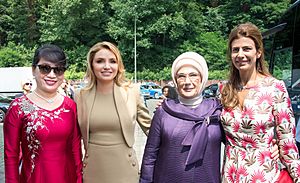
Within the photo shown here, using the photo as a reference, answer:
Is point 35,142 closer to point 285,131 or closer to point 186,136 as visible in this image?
point 186,136

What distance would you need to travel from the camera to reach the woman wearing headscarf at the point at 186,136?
2.78 metres

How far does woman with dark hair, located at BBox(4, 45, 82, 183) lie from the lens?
280 centimetres

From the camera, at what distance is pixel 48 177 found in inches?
113

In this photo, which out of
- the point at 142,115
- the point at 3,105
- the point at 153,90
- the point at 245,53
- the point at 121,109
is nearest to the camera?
the point at 245,53

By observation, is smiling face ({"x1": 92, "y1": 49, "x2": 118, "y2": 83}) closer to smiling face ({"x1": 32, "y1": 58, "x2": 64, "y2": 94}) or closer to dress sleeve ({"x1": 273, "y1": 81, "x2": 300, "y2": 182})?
smiling face ({"x1": 32, "y1": 58, "x2": 64, "y2": 94})

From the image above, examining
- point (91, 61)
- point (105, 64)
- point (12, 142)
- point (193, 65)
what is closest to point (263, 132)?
point (193, 65)

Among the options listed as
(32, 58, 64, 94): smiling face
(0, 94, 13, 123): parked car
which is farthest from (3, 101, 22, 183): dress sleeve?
(0, 94, 13, 123): parked car

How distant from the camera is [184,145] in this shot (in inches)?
109

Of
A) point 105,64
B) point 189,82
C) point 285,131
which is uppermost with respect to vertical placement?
point 105,64

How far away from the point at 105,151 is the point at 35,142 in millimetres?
560

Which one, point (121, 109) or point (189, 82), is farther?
point (121, 109)

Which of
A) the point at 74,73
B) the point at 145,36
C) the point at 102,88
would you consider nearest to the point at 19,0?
the point at 74,73

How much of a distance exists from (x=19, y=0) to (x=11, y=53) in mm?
11339

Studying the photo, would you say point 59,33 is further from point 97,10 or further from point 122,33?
point 122,33
